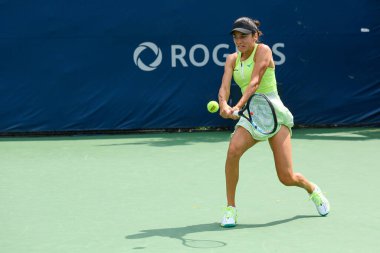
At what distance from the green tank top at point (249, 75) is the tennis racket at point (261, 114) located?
11 centimetres

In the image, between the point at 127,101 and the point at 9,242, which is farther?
the point at 127,101

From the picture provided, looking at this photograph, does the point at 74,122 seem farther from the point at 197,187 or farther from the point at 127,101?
the point at 197,187

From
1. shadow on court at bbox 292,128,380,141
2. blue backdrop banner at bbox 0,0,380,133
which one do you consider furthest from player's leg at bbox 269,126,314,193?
blue backdrop banner at bbox 0,0,380,133

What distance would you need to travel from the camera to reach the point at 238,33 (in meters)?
6.10

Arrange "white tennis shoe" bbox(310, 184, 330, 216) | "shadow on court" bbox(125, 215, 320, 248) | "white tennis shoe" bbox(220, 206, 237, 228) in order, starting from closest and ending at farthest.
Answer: "shadow on court" bbox(125, 215, 320, 248) < "white tennis shoe" bbox(220, 206, 237, 228) < "white tennis shoe" bbox(310, 184, 330, 216)

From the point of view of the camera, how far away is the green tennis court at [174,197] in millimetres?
5770

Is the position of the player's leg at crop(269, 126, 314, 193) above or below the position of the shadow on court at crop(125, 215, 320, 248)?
above

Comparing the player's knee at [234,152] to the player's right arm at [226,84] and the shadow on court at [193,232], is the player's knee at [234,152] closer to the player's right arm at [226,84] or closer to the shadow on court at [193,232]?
the player's right arm at [226,84]

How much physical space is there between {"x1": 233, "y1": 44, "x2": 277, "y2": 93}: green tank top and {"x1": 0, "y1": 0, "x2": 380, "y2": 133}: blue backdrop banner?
574 cm

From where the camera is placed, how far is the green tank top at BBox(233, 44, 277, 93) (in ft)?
20.3

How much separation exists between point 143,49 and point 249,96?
20.5ft

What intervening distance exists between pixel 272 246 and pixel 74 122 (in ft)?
22.9

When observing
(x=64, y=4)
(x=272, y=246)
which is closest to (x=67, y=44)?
(x=64, y=4)

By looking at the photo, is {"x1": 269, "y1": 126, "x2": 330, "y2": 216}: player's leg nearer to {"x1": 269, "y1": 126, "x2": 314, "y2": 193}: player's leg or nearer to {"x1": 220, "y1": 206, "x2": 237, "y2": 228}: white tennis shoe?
{"x1": 269, "y1": 126, "x2": 314, "y2": 193}: player's leg
